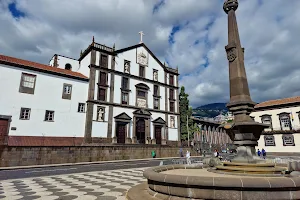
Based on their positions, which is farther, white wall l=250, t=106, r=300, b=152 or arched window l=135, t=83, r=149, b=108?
arched window l=135, t=83, r=149, b=108

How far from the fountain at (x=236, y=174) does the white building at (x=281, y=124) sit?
2987 centimetres

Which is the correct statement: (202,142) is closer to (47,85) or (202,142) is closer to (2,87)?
(47,85)

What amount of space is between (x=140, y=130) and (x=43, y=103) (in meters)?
15.3

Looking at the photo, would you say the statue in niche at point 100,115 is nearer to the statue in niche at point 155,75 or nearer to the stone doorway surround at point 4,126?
the stone doorway surround at point 4,126

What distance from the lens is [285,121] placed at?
34188 mm

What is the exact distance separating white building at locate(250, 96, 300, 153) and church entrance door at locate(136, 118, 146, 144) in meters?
20.1

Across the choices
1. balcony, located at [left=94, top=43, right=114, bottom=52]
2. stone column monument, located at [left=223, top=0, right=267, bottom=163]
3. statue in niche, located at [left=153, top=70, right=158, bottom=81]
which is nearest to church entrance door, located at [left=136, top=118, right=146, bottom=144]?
statue in niche, located at [left=153, top=70, right=158, bottom=81]

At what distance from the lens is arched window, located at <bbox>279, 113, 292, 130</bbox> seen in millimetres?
33650

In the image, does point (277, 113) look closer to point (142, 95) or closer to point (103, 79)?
point (142, 95)

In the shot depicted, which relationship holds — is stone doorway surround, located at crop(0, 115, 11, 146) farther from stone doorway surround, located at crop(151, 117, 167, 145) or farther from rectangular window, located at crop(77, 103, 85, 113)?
stone doorway surround, located at crop(151, 117, 167, 145)

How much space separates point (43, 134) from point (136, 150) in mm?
12203

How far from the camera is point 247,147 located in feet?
23.0

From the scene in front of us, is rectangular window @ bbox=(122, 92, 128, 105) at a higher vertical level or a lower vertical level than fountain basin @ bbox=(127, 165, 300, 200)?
higher

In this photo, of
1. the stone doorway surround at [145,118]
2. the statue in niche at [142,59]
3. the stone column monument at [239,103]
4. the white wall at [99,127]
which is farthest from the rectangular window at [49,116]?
the stone column monument at [239,103]
